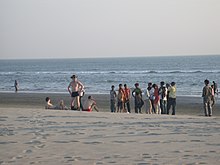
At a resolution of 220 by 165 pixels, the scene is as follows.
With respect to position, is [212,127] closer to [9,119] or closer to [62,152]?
[62,152]

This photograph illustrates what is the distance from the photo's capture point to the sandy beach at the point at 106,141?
21.9 feet

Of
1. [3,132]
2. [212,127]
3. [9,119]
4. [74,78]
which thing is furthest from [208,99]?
[3,132]

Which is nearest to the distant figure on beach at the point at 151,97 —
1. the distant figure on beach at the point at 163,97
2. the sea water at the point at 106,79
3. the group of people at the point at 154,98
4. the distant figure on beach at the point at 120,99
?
the group of people at the point at 154,98

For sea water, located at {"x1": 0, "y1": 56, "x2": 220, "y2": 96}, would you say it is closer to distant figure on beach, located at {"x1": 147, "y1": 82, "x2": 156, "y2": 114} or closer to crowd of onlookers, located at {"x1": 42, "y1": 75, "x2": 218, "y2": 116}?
crowd of onlookers, located at {"x1": 42, "y1": 75, "x2": 218, "y2": 116}

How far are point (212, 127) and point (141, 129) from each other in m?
1.68

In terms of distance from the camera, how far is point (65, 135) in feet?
29.0

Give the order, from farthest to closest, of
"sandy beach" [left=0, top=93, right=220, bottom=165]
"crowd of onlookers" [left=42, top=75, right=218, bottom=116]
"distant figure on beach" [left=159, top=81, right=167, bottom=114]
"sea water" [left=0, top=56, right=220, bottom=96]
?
1. "sea water" [left=0, top=56, right=220, bottom=96]
2. "distant figure on beach" [left=159, top=81, right=167, bottom=114]
3. "crowd of onlookers" [left=42, top=75, right=218, bottom=116]
4. "sandy beach" [left=0, top=93, right=220, bottom=165]

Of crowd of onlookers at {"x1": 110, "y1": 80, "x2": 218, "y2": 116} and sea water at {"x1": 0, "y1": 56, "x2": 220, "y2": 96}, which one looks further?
sea water at {"x1": 0, "y1": 56, "x2": 220, "y2": 96}

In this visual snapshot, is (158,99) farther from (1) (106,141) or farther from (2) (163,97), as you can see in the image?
(1) (106,141)

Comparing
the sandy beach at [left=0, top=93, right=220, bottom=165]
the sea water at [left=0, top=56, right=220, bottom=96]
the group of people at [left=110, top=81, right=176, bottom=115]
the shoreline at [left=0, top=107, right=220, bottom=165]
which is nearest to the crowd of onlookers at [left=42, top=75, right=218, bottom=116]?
the group of people at [left=110, top=81, right=176, bottom=115]

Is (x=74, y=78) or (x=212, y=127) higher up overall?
(x=74, y=78)

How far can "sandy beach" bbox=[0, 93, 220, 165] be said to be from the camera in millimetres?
6668

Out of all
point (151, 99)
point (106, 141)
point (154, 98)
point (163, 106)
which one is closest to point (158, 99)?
point (154, 98)

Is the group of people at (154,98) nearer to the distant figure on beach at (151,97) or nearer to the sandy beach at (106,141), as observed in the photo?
the distant figure on beach at (151,97)
